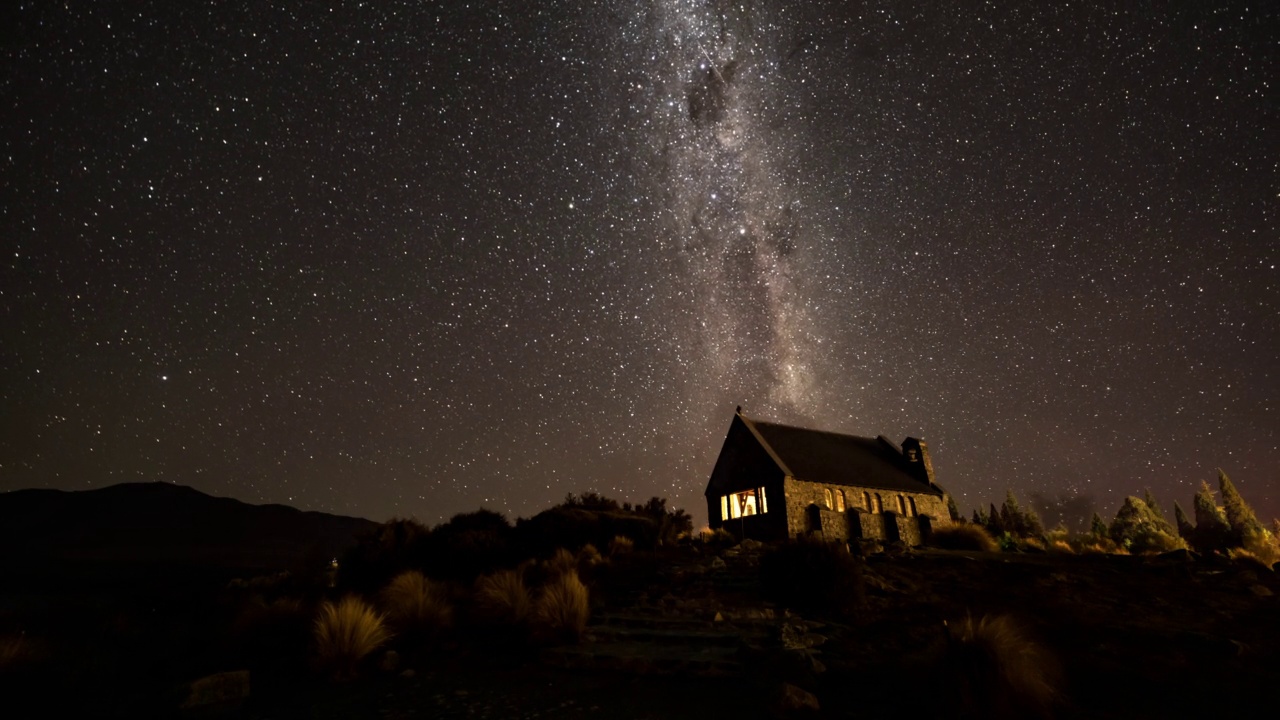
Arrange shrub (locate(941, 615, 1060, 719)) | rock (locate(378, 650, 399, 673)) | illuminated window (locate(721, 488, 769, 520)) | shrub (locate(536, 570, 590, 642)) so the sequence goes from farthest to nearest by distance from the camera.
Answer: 1. illuminated window (locate(721, 488, 769, 520))
2. shrub (locate(536, 570, 590, 642))
3. rock (locate(378, 650, 399, 673))
4. shrub (locate(941, 615, 1060, 719))

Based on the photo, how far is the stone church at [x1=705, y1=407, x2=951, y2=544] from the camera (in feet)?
102

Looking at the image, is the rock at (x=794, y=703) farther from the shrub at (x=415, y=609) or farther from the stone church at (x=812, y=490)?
the stone church at (x=812, y=490)

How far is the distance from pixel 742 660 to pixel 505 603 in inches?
199

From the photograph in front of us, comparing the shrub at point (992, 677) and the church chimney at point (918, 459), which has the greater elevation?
the church chimney at point (918, 459)

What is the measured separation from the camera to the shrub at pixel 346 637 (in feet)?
27.8

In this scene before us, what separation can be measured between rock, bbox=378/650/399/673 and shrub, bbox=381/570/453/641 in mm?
1269

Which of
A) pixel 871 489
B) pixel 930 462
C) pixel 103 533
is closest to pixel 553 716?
pixel 871 489

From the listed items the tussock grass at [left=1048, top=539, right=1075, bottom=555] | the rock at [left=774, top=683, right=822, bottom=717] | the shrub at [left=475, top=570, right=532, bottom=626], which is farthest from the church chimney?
the rock at [left=774, top=683, right=822, bottom=717]

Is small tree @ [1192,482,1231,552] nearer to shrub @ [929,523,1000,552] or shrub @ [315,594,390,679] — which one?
shrub @ [929,523,1000,552]

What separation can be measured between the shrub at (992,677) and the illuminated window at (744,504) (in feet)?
83.5

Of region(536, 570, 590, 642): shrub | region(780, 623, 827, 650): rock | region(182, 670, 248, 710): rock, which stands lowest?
region(182, 670, 248, 710): rock

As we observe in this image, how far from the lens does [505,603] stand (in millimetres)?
11031

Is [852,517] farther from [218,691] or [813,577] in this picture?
[218,691]

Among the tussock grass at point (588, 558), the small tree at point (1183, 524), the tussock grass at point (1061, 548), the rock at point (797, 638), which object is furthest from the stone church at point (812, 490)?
the small tree at point (1183, 524)
